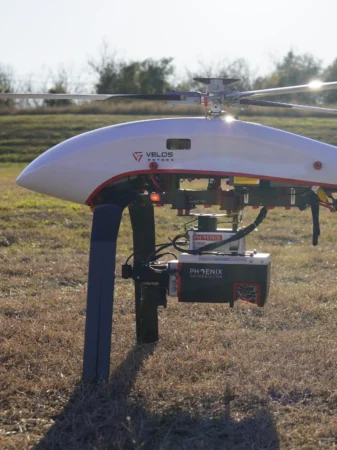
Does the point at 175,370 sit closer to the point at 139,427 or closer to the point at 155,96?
the point at 139,427

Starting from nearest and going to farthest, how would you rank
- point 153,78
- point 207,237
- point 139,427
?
point 139,427
point 207,237
point 153,78

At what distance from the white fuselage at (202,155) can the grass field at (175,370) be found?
153 cm

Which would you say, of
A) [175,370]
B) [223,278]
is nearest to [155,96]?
[223,278]

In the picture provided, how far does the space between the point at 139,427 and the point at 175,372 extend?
1.04m

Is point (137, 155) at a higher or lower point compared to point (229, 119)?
lower

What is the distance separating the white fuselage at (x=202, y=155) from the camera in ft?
19.6

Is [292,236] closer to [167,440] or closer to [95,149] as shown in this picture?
[95,149]

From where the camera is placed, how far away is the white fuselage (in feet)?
19.6

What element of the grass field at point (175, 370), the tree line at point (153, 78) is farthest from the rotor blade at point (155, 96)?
the tree line at point (153, 78)

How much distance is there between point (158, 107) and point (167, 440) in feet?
99.4

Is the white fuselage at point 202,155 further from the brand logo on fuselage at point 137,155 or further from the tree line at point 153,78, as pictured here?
the tree line at point 153,78

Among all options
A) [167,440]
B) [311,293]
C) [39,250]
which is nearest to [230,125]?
[167,440]

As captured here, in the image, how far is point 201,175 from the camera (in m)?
6.02

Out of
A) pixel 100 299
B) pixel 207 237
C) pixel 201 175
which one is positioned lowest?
pixel 100 299
